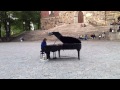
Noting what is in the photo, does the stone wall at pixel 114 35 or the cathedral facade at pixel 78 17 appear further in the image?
the cathedral facade at pixel 78 17

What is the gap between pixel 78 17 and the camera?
181 feet

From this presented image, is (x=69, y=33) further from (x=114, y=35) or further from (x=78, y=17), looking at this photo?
(x=78, y=17)

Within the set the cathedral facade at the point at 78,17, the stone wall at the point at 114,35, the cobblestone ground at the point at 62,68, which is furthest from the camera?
the cathedral facade at the point at 78,17

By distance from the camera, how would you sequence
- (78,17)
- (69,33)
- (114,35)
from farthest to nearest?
(78,17)
(69,33)
(114,35)

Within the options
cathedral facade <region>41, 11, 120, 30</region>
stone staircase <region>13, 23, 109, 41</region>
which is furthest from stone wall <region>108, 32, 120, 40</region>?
cathedral facade <region>41, 11, 120, 30</region>

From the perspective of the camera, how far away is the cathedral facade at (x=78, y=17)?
50.8 metres

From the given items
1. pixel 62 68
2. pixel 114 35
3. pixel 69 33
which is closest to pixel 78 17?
pixel 69 33

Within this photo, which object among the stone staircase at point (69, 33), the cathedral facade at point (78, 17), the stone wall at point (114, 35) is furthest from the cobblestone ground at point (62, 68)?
the cathedral facade at point (78, 17)

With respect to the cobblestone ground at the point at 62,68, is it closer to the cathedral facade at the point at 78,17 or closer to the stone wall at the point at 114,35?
the stone wall at the point at 114,35

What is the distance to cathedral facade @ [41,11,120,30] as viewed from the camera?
50.8 metres

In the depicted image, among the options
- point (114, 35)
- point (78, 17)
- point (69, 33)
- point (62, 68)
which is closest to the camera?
point (62, 68)

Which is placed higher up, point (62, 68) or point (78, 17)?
point (78, 17)
